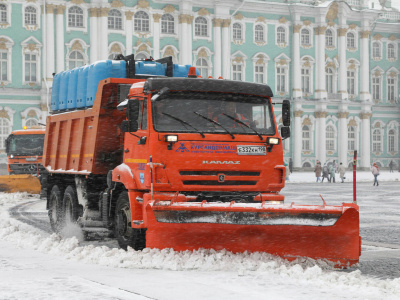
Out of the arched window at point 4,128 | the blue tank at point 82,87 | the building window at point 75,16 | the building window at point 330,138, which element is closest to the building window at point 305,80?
the building window at point 330,138

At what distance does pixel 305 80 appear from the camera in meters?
61.9

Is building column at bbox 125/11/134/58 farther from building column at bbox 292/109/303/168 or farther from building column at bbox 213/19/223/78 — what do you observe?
building column at bbox 292/109/303/168

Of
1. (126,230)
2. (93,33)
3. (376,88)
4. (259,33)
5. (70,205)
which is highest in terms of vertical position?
(259,33)

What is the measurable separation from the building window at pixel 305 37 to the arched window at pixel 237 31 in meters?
5.71

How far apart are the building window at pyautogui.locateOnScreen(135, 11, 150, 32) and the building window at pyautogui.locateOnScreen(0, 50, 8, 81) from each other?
9.78 meters

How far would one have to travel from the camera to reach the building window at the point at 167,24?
185 feet

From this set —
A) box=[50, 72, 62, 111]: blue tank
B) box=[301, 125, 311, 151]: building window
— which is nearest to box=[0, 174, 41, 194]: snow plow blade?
box=[50, 72, 62, 111]: blue tank

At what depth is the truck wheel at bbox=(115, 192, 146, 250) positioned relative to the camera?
1016 cm

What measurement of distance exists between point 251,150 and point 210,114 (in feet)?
2.43

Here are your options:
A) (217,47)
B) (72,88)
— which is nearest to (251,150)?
(72,88)

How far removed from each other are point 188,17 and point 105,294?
165ft

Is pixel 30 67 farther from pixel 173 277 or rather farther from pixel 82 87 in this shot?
pixel 173 277

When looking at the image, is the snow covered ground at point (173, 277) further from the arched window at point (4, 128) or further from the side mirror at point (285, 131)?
the arched window at point (4, 128)

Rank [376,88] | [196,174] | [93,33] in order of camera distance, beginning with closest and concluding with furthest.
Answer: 1. [196,174]
2. [93,33]
3. [376,88]
